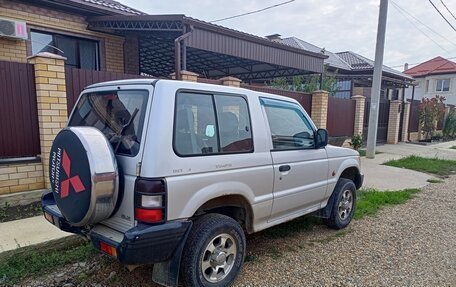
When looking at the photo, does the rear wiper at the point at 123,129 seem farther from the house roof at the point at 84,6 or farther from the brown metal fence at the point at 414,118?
the brown metal fence at the point at 414,118

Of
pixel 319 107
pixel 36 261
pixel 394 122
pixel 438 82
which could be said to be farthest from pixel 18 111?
pixel 438 82

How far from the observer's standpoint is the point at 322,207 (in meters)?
4.12

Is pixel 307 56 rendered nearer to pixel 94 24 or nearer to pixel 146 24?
pixel 146 24

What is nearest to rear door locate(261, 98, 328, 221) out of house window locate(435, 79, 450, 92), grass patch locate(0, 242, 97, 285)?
grass patch locate(0, 242, 97, 285)

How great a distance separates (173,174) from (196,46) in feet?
18.5

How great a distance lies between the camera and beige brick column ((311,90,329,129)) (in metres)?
10.1

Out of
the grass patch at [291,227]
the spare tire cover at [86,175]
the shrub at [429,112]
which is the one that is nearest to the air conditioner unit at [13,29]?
the spare tire cover at [86,175]

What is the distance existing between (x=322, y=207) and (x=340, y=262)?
84 cm

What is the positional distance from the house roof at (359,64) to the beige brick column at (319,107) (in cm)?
950

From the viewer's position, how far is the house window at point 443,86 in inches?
1352

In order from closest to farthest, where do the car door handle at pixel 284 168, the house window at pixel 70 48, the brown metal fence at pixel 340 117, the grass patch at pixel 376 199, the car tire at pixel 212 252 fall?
the car tire at pixel 212 252, the car door handle at pixel 284 168, the grass patch at pixel 376 199, the house window at pixel 70 48, the brown metal fence at pixel 340 117

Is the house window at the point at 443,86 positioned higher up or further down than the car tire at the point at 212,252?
higher up

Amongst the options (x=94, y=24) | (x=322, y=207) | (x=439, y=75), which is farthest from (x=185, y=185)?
(x=439, y=75)

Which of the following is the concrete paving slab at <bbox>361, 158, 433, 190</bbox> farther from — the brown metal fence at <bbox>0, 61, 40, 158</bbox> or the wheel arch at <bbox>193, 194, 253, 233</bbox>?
the brown metal fence at <bbox>0, 61, 40, 158</bbox>
